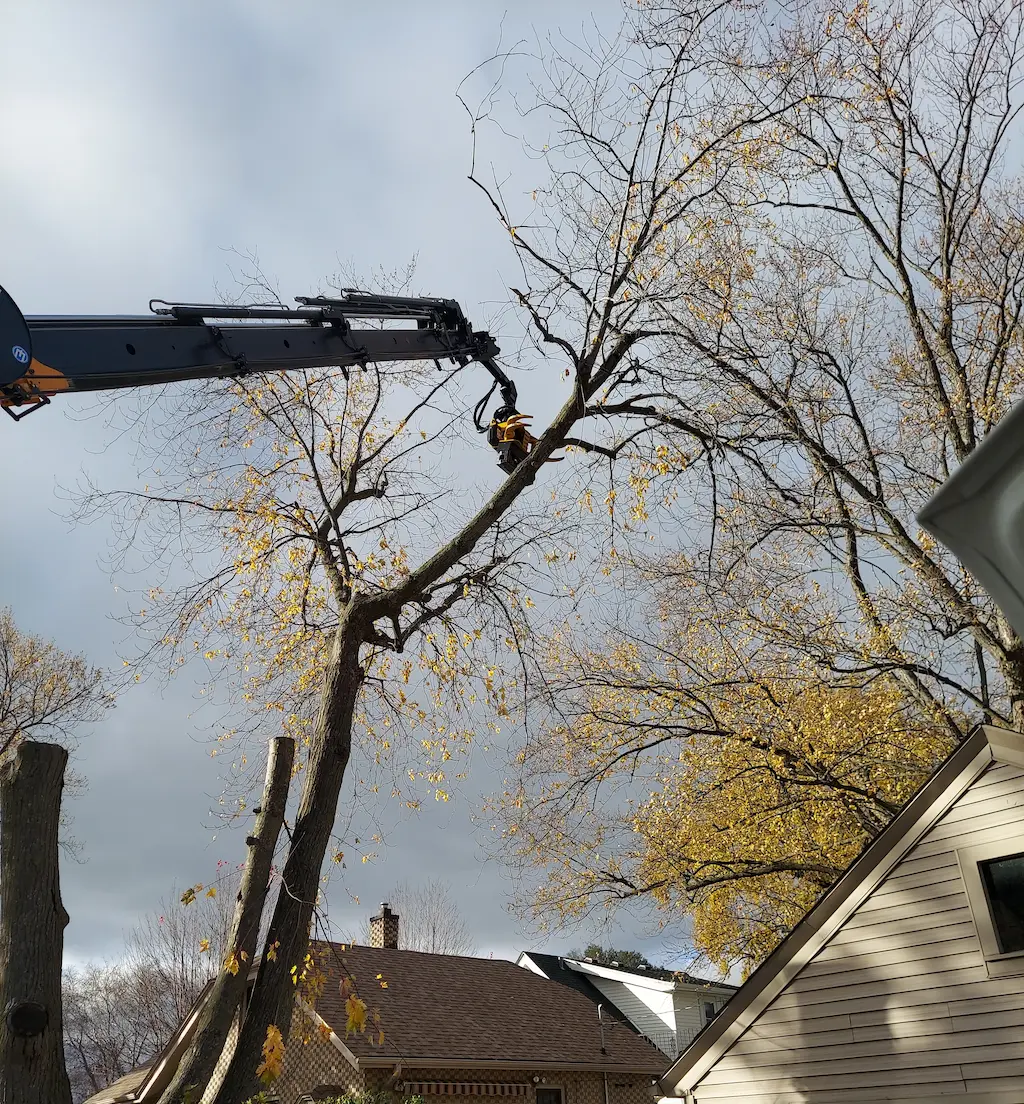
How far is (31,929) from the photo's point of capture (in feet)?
17.1

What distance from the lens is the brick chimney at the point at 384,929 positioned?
1008 inches

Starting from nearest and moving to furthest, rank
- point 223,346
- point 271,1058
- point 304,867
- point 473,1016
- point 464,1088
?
point 271,1058, point 304,867, point 223,346, point 464,1088, point 473,1016

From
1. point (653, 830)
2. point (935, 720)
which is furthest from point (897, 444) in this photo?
point (653, 830)

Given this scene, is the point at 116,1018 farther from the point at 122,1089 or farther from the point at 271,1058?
the point at 271,1058

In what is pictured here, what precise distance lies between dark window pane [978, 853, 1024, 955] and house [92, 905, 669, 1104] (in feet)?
33.6

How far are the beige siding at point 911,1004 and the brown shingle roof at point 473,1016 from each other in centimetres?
907

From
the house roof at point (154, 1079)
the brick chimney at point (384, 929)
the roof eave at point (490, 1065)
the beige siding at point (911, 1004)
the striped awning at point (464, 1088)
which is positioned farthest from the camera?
the brick chimney at point (384, 929)

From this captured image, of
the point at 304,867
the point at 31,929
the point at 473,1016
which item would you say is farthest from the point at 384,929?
the point at 31,929

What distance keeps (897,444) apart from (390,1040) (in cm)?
1398

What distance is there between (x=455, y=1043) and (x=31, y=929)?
16.1 m

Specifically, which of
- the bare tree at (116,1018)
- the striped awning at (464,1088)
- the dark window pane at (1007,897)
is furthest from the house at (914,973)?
the bare tree at (116,1018)

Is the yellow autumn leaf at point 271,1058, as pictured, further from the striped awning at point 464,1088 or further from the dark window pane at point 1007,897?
the striped awning at point 464,1088

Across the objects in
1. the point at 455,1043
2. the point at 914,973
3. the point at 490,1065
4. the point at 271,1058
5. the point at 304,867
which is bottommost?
the point at 271,1058

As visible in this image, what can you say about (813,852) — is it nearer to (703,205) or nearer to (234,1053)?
(703,205)
